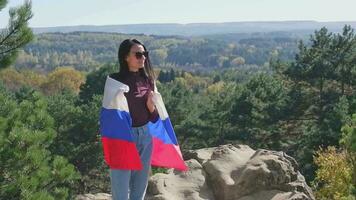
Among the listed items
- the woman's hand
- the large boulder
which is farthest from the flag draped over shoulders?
the large boulder

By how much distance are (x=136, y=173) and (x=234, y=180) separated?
459 cm

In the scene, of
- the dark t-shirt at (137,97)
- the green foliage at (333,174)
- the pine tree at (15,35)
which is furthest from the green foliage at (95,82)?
the dark t-shirt at (137,97)

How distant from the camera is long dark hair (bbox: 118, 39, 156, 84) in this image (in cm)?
499

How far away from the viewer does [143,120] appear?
5.02m

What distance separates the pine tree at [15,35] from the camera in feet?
31.6

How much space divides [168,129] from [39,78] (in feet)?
A: 344

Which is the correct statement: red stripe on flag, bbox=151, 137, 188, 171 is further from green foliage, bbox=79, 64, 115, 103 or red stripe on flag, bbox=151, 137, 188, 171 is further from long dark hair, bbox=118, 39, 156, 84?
green foliage, bbox=79, 64, 115, 103

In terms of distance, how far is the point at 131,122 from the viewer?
4977mm

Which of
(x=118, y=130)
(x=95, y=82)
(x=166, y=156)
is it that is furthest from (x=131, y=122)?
(x=95, y=82)

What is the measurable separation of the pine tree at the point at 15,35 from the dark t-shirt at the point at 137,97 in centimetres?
526

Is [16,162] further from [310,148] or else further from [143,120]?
[310,148]

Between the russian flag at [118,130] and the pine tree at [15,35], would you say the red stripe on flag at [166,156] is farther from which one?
the pine tree at [15,35]

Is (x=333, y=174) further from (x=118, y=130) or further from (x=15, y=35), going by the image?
(x=118, y=130)

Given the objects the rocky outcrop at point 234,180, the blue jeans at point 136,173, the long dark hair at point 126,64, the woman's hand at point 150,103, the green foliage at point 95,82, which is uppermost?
the long dark hair at point 126,64
